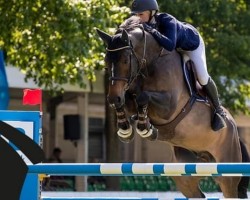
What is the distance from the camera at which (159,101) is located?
22.2 ft

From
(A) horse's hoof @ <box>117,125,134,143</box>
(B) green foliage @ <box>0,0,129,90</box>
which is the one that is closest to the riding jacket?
(A) horse's hoof @ <box>117,125,134,143</box>

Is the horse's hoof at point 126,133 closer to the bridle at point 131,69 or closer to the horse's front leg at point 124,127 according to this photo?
the horse's front leg at point 124,127

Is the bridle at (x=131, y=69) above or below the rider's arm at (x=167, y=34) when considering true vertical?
below

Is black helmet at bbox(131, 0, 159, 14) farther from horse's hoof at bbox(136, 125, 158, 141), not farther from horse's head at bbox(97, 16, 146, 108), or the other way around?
horse's hoof at bbox(136, 125, 158, 141)

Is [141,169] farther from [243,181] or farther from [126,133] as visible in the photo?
[243,181]

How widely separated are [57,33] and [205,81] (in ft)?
21.4

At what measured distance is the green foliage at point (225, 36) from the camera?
1692cm

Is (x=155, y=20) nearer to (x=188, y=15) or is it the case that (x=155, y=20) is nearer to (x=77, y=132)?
(x=188, y=15)

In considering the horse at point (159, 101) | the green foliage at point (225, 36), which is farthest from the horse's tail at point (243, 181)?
the green foliage at point (225, 36)

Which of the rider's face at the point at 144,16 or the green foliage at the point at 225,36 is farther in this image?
the green foliage at the point at 225,36

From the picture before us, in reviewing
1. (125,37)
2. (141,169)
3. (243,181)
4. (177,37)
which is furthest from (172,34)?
(243,181)

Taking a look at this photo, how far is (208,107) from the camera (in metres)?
7.49

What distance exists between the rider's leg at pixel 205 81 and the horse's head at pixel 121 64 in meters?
0.81

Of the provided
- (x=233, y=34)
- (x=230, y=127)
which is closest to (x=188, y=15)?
(x=233, y=34)
